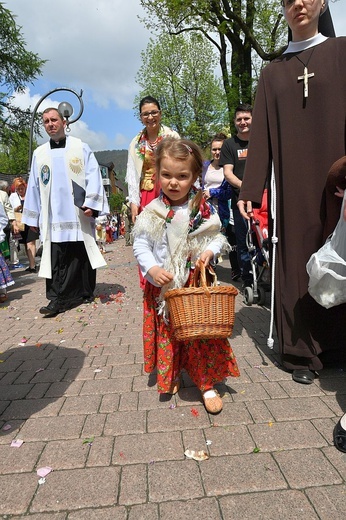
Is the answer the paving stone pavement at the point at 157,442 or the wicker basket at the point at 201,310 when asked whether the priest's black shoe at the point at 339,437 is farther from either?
the wicker basket at the point at 201,310

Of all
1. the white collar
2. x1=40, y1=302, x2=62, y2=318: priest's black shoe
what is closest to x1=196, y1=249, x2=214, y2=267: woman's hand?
the white collar

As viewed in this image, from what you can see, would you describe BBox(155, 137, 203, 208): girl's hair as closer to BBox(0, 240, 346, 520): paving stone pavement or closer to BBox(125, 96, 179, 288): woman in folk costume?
BBox(0, 240, 346, 520): paving stone pavement

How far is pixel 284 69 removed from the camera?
9.62 ft

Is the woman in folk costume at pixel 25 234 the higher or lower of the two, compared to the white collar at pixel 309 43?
lower

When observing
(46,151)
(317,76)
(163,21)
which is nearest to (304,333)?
(317,76)

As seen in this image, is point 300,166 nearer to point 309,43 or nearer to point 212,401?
point 309,43

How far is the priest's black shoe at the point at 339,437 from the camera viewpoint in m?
2.10

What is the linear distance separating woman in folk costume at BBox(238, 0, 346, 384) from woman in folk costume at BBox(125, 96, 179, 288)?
4.71 feet

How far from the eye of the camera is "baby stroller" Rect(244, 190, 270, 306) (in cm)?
473

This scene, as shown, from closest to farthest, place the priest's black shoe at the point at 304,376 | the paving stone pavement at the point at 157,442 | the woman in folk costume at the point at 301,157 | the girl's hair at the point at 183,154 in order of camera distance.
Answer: the paving stone pavement at the point at 157,442
the girl's hair at the point at 183,154
the woman in folk costume at the point at 301,157
the priest's black shoe at the point at 304,376

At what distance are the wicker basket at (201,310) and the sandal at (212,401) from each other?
54 centimetres

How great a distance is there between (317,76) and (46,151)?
147 inches

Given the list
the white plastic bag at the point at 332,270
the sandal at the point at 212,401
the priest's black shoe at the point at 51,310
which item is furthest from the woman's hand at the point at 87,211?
the white plastic bag at the point at 332,270

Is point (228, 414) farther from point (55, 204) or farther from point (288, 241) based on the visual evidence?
point (55, 204)
